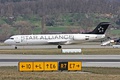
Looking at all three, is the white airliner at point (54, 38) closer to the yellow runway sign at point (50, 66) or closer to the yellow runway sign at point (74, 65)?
the yellow runway sign at point (74, 65)

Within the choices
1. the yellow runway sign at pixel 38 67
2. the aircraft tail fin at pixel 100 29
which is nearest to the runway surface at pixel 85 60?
the yellow runway sign at pixel 38 67

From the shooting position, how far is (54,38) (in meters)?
113

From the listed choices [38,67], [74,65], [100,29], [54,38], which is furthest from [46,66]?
[100,29]

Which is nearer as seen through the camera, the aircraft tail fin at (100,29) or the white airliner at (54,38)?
the white airliner at (54,38)

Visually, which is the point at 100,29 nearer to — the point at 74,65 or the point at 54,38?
the point at 54,38

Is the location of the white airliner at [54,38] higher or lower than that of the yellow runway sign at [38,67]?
lower

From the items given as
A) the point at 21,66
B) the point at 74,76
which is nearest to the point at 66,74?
the point at 74,76

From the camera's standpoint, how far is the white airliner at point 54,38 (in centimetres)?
10994

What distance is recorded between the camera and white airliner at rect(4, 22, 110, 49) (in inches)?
4328

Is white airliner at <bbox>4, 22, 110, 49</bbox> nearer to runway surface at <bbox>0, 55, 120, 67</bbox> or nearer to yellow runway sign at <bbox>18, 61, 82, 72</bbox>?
runway surface at <bbox>0, 55, 120, 67</bbox>

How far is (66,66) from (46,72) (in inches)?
84.1

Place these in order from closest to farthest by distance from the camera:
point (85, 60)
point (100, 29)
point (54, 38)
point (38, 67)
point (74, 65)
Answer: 1. point (38, 67)
2. point (74, 65)
3. point (85, 60)
4. point (54, 38)
5. point (100, 29)

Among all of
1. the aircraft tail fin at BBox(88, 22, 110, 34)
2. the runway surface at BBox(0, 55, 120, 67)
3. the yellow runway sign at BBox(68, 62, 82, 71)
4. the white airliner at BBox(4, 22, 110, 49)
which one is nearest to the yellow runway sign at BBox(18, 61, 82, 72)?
the yellow runway sign at BBox(68, 62, 82, 71)

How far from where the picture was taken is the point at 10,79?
3847 centimetres
